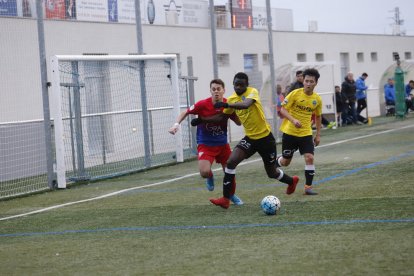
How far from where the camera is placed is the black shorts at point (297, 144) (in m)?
12.4

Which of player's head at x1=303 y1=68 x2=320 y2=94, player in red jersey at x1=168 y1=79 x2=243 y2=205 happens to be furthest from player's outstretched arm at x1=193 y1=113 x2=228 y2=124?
player's head at x1=303 y1=68 x2=320 y2=94

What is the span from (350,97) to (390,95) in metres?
5.31

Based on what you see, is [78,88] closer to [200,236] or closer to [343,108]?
[200,236]

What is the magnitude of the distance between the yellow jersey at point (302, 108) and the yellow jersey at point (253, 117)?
3.74ft

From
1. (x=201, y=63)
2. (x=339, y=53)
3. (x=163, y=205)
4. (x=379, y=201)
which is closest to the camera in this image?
(x=379, y=201)

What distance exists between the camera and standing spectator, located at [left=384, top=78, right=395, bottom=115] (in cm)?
3550

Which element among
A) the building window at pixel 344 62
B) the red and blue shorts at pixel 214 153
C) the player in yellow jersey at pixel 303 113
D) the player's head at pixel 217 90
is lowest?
the red and blue shorts at pixel 214 153

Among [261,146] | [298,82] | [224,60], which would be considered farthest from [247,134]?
[224,60]

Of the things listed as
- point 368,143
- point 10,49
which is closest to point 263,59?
point 368,143

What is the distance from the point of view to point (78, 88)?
55.5 feet

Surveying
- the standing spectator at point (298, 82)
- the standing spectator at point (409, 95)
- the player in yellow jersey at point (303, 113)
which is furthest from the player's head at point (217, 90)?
the standing spectator at point (409, 95)

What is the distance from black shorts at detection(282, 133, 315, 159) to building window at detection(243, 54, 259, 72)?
2008cm

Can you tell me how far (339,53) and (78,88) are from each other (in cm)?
2740

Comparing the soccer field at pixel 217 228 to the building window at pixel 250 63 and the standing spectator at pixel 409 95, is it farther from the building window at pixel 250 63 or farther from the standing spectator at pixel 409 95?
the standing spectator at pixel 409 95
